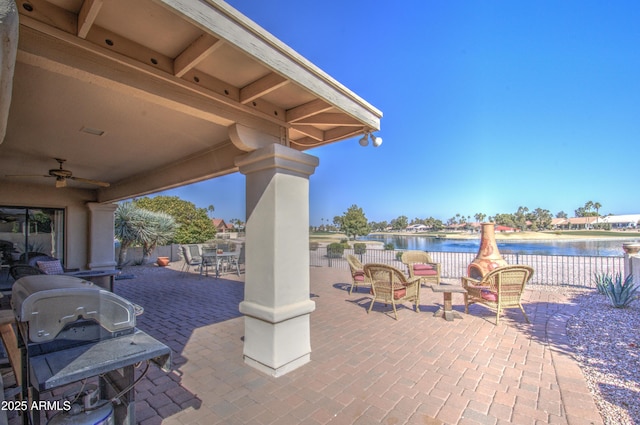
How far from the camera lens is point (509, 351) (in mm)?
3662

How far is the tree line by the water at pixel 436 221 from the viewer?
131 feet

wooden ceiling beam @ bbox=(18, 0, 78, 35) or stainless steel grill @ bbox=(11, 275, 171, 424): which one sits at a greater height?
wooden ceiling beam @ bbox=(18, 0, 78, 35)

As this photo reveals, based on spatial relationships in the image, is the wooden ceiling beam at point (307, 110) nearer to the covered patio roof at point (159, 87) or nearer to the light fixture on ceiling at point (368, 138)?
the covered patio roof at point (159, 87)

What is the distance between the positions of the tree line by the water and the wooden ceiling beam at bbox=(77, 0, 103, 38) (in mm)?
38146

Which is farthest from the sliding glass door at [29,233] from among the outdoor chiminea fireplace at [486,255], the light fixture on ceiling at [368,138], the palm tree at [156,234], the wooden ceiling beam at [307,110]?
the outdoor chiminea fireplace at [486,255]

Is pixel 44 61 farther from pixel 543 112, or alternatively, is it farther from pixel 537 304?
pixel 543 112

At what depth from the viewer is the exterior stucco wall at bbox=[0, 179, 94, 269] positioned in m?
7.59

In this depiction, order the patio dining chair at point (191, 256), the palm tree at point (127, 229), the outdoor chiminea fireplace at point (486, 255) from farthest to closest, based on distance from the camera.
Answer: the palm tree at point (127, 229)
the patio dining chair at point (191, 256)
the outdoor chiminea fireplace at point (486, 255)

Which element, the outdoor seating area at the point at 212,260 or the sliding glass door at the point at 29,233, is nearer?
the sliding glass door at the point at 29,233

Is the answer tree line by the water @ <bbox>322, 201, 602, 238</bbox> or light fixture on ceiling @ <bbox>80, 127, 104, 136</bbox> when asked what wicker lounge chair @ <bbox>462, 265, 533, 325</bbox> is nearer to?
light fixture on ceiling @ <bbox>80, 127, 104, 136</bbox>

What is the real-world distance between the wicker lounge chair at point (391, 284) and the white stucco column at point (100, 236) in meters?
8.11

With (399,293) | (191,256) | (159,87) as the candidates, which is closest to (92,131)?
(159,87)

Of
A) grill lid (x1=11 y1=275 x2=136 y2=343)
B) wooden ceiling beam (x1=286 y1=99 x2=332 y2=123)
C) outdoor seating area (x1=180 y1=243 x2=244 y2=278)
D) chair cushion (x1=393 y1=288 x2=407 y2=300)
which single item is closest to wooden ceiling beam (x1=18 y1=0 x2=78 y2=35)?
grill lid (x1=11 y1=275 x2=136 y2=343)

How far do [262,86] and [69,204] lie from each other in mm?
8820
